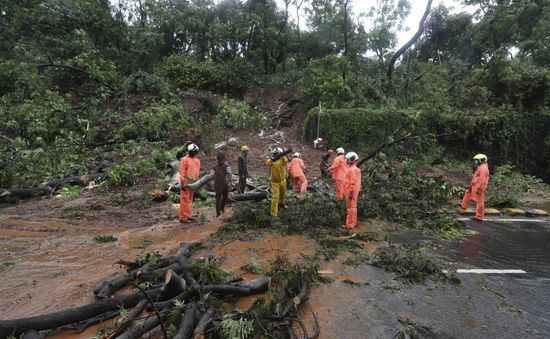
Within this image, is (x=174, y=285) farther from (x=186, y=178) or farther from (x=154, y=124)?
(x=154, y=124)

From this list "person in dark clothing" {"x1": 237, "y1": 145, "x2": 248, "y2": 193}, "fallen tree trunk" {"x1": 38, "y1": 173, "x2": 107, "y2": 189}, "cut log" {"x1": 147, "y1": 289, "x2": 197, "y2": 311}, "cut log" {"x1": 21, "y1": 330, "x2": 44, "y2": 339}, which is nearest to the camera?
"cut log" {"x1": 21, "y1": 330, "x2": 44, "y2": 339}

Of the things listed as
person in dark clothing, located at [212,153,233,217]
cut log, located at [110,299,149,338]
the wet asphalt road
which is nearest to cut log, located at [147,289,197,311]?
cut log, located at [110,299,149,338]

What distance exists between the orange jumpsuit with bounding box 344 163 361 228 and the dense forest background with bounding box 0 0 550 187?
8.09m

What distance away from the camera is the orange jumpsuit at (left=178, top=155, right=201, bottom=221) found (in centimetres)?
770

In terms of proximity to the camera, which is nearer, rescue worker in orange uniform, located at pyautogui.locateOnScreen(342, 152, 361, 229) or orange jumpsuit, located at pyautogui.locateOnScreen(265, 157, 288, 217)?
rescue worker in orange uniform, located at pyautogui.locateOnScreen(342, 152, 361, 229)

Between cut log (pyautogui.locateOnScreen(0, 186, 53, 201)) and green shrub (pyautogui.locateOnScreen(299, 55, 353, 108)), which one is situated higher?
green shrub (pyautogui.locateOnScreen(299, 55, 353, 108))

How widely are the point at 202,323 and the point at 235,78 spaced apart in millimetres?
19749

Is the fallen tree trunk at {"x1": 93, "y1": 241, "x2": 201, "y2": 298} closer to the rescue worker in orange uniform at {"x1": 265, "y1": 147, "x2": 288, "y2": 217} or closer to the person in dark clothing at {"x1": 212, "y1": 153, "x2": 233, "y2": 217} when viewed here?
the person in dark clothing at {"x1": 212, "y1": 153, "x2": 233, "y2": 217}

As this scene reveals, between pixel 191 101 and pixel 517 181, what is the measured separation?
16.8 m

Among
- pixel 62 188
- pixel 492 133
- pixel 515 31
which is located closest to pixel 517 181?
pixel 492 133

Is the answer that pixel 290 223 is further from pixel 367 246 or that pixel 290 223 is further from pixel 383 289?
pixel 383 289

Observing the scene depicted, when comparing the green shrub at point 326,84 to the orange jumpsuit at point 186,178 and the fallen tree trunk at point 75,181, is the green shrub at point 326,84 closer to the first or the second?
the fallen tree trunk at point 75,181

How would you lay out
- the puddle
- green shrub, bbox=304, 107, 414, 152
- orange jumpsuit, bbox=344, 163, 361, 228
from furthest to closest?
green shrub, bbox=304, 107, 414, 152, orange jumpsuit, bbox=344, 163, 361, 228, the puddle

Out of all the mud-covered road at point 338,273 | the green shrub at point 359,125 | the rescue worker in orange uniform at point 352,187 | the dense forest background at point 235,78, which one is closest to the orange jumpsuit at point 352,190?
the rescue worker in orange uniform at point 352,187
